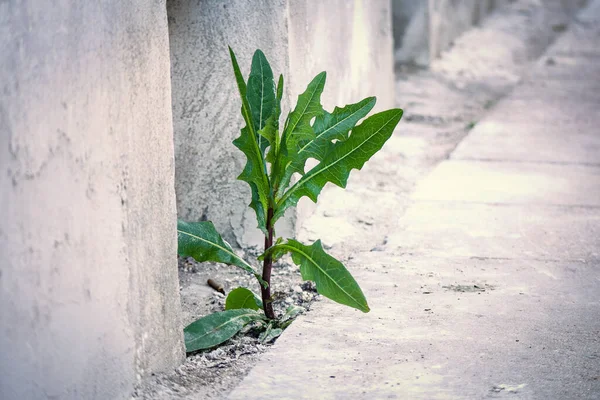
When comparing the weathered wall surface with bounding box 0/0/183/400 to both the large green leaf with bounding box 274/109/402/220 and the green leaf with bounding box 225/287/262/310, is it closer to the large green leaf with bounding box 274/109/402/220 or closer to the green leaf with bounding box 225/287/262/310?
the green leaf with bounding box 225/287/262/310

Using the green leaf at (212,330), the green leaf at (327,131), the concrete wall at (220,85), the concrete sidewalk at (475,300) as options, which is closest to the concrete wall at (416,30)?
the concrete sidewalk at (475,300)

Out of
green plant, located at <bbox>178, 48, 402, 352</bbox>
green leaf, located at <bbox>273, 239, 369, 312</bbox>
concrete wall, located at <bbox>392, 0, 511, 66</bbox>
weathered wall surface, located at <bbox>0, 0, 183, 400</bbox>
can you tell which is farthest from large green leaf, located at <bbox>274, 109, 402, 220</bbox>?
concrete wall, located at <bbox>392, 0, 511, 66</bbox>

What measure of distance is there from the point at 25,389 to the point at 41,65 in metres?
0.62

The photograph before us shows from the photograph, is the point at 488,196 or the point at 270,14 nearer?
the point at 270,14

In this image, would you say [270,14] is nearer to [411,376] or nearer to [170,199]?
[170,199]

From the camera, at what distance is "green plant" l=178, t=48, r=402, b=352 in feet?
7.80

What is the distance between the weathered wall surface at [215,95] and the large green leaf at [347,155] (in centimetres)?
66

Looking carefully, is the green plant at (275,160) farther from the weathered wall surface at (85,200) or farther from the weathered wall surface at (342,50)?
the weathered wall surface at (342,50)

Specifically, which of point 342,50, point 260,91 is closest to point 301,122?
point 260,91

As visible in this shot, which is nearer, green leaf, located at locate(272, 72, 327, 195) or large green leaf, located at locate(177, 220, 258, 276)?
green leaf, located at locate(272, 72, 327, 195)

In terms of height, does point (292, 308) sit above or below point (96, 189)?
below

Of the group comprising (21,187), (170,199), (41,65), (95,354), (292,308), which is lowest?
(292,308)

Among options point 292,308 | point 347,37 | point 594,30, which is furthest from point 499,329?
point 594,30

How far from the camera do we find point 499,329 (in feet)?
7.75
